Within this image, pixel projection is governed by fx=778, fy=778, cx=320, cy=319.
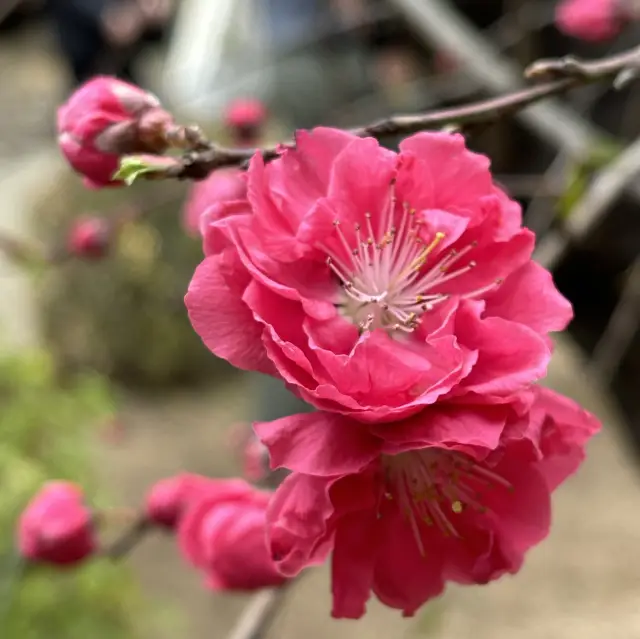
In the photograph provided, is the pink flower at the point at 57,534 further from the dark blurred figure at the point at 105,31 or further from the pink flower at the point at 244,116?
the dark blurred figure at the point at 105,31

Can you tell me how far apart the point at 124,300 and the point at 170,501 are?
1.51 m

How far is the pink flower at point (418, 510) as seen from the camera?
0.28 m

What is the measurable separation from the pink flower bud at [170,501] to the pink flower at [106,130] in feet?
1.03

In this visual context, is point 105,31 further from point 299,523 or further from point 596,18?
point 299,523

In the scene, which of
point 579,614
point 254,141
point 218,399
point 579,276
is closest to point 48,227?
point 218,399

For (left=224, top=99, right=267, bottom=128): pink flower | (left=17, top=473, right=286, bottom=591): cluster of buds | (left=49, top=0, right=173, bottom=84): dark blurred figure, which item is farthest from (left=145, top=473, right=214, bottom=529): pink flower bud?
(left=49, top=0, right=173, bottom=84): dark blurred figure

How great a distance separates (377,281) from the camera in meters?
0.33

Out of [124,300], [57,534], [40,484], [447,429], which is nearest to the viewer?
[447,429]

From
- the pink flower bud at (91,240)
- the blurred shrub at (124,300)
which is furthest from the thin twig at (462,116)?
the blurred shrub at (124,300)

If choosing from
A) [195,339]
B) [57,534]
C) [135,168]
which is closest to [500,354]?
[135,168]

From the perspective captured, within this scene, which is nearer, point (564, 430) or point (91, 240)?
point (564, 430)

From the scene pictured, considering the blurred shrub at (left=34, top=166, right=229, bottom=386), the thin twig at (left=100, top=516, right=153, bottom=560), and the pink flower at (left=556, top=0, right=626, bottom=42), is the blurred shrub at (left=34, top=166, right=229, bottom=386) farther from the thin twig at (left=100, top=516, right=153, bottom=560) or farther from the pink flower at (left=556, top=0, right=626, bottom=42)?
the thin twig at (left=100, top=516, right=153, bottom=560)

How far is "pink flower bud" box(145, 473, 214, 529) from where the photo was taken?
602 mm

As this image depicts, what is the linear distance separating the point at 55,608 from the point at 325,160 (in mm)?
892
